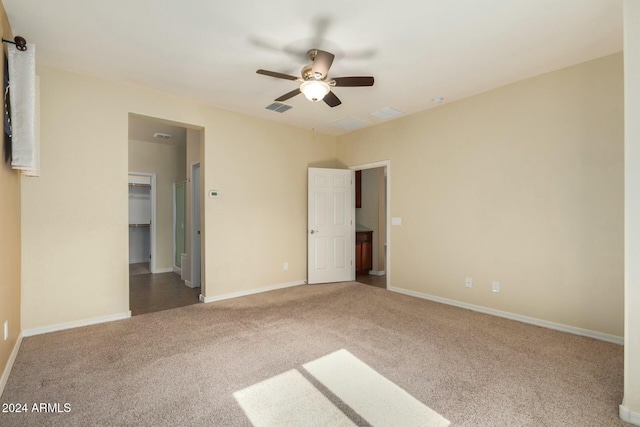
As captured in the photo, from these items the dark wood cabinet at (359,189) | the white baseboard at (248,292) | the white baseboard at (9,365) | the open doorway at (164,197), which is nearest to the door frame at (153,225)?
the open doorway at (164,197)

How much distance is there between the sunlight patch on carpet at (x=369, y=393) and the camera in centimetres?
180

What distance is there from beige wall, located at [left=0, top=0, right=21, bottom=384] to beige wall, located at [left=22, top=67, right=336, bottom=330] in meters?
0.24

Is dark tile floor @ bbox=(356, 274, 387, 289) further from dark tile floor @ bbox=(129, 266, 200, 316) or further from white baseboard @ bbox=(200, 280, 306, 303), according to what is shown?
dark tile floor @ bbox=(129, 266, 200, 316)

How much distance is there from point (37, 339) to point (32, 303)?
36 centimetres

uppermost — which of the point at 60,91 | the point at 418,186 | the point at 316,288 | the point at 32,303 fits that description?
the point at 60,91

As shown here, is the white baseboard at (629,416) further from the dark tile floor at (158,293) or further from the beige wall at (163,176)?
the beige wall at (163,176)

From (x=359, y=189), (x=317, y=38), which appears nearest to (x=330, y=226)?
(x=359, y=189)

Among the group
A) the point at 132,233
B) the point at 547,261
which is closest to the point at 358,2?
the point at 547,261

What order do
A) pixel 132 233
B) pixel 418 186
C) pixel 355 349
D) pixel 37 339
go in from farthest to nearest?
1. pixel 132 233
2. pixel 418 186
3. pixel 37 339
4. pixel 355 349

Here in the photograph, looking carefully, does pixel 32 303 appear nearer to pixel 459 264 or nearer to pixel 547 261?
pixel 459 264

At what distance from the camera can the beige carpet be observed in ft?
6.07

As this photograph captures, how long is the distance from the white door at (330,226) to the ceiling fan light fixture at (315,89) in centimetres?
246

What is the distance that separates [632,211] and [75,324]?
4726 millimetres

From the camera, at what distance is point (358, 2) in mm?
2176
